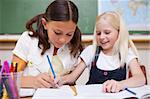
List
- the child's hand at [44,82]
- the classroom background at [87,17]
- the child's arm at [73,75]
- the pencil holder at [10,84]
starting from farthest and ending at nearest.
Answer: the classroom background at [87,17] → the child's arm at [73,75] → the child's hand at [44,82] → the pencil holder at [10,84]

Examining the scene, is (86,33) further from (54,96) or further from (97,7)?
(54,96)

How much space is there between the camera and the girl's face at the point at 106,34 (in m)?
1.11

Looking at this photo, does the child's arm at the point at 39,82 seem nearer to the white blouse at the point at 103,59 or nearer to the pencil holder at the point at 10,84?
the pencil holder at the point at 10,84

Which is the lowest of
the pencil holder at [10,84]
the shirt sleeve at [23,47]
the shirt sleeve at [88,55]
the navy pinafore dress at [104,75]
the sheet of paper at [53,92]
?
the navy pinafore dress at [104,75]

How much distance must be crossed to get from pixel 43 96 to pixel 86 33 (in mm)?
914

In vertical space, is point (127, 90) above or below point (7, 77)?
below

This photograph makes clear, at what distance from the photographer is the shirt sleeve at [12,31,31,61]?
1090mm

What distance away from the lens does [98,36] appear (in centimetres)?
114

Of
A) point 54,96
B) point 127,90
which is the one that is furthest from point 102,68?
point 54,96

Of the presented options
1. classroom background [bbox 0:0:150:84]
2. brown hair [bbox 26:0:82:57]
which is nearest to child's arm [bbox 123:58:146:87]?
brown hair [bbox 26:0:82:57]

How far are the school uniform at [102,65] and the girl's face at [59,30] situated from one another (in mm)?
165

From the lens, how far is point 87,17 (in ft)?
5.29

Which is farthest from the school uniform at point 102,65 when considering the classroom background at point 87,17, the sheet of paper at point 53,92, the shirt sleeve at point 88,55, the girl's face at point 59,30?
the classroom background at point 87,17

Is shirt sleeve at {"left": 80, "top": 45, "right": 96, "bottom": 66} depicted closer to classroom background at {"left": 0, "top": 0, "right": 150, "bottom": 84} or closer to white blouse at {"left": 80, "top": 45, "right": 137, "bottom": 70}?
white blouse at {"left": 80, "top": 45, "right": 137, "bottom": 70}
